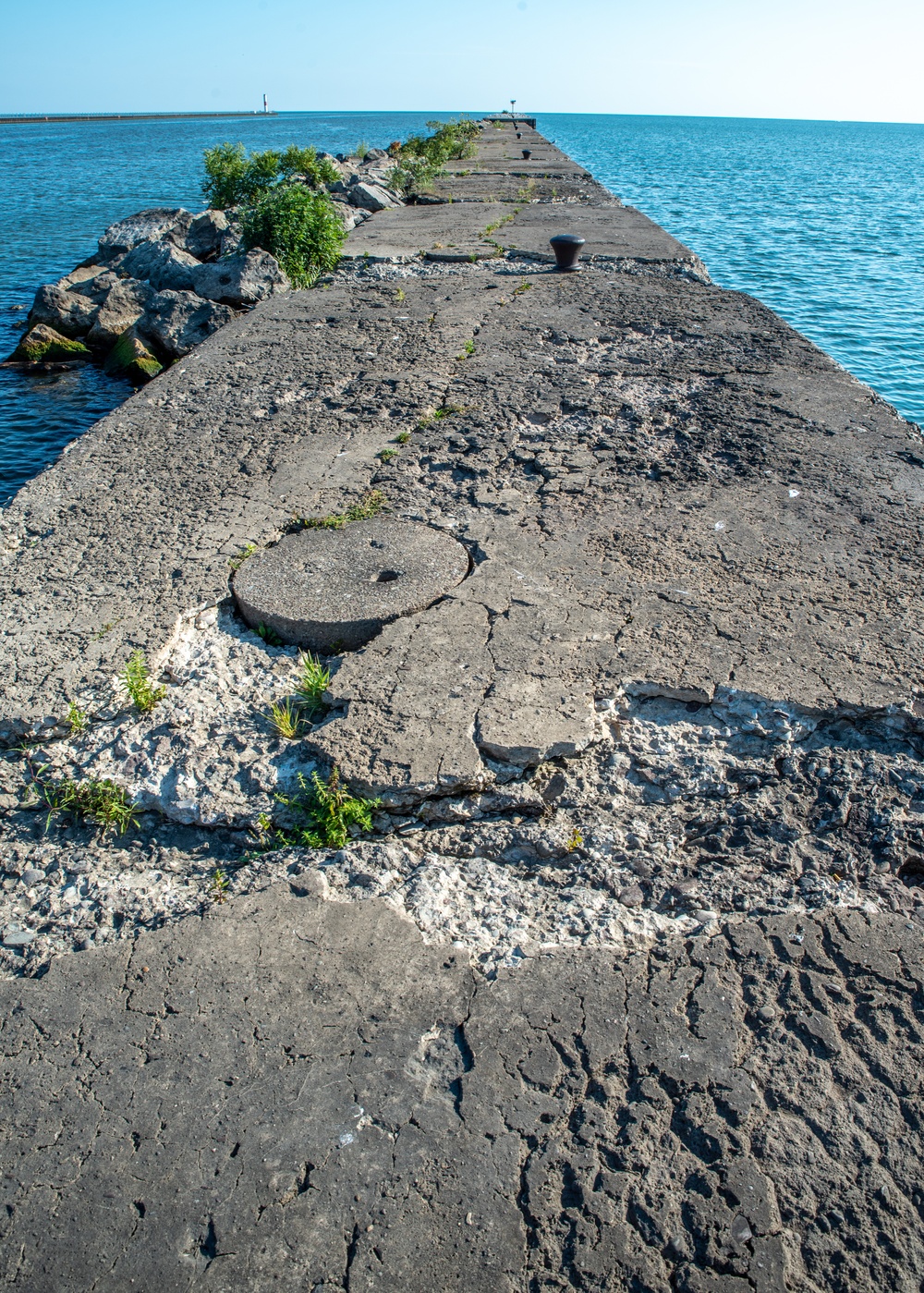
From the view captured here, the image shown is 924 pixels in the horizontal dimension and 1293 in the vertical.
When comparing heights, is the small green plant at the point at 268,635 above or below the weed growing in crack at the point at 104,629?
below

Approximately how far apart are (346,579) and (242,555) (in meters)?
0.50

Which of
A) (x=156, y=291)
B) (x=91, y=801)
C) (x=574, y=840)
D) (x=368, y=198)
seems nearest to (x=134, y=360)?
(x=156, y=291)

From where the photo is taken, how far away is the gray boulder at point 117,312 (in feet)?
32.3

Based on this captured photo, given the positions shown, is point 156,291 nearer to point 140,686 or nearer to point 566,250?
point 566,250

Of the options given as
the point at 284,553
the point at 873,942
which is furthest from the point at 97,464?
the point at 873,942

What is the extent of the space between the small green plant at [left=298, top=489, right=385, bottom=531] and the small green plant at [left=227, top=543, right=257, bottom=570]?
0.87 ft

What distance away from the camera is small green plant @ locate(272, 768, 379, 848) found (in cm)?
224

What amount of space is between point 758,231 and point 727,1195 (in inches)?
1015

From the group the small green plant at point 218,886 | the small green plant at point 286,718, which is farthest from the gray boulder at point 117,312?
the small green plant at point 218,886

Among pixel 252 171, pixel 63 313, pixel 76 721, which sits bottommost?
pixel 63 313

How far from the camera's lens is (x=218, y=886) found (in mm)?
2141

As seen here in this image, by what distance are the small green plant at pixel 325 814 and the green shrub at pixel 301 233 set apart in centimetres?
660

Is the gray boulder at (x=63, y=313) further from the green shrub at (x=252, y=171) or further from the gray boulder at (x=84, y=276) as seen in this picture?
the green shrub at (x=252, y=171)

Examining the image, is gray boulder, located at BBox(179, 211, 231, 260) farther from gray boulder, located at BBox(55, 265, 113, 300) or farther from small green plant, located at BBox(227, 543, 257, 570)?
small green plant, located at BBox(227, 543, 257, 570)
